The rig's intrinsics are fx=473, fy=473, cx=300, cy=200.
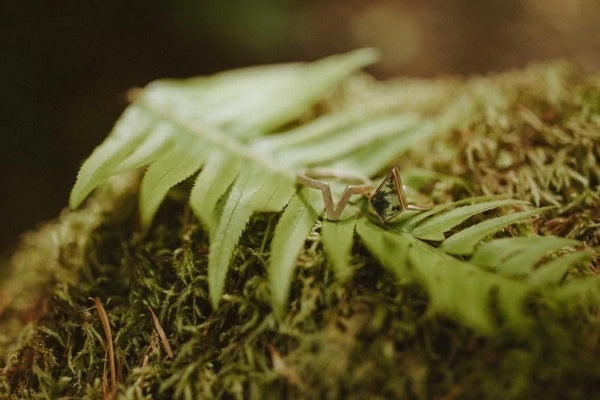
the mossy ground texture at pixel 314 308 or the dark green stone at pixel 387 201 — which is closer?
the mossy ground texture at pixel 314 308

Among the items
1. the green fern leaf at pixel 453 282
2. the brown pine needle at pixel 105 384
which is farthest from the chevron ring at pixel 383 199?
the brown pine needle at pixel 105 384

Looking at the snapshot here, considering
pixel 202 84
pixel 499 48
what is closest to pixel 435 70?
pixel 499 48

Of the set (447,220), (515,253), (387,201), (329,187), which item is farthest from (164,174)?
(515,253)

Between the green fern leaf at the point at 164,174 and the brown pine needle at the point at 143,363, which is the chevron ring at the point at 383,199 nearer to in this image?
the green fern leaf at the point at 164,174

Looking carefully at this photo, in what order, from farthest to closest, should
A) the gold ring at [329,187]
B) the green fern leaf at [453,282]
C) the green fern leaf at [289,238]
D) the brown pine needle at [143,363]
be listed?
the gold ring at [329,187] < the brown pine needle at [143,363] < the green fern leaf at [289,238] < the green fern leaf at [453,282]

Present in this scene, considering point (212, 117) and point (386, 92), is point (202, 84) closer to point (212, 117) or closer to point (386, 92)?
point (212, 117)

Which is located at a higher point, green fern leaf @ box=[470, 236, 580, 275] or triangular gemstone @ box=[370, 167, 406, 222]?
triangular gemstone @ box=[370, 167, 406, 222]

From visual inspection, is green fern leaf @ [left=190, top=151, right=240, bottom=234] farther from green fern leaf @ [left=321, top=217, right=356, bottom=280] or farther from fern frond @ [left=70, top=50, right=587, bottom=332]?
green fern leaf @ [left=321, top=217, right=356, bottom=280]

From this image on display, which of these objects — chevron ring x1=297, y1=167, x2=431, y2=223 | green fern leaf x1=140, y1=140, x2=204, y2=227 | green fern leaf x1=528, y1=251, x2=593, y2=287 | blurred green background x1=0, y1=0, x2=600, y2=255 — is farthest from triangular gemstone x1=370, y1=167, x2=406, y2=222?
blurred green background x1=0, y1=0, x2=600, y2=255
